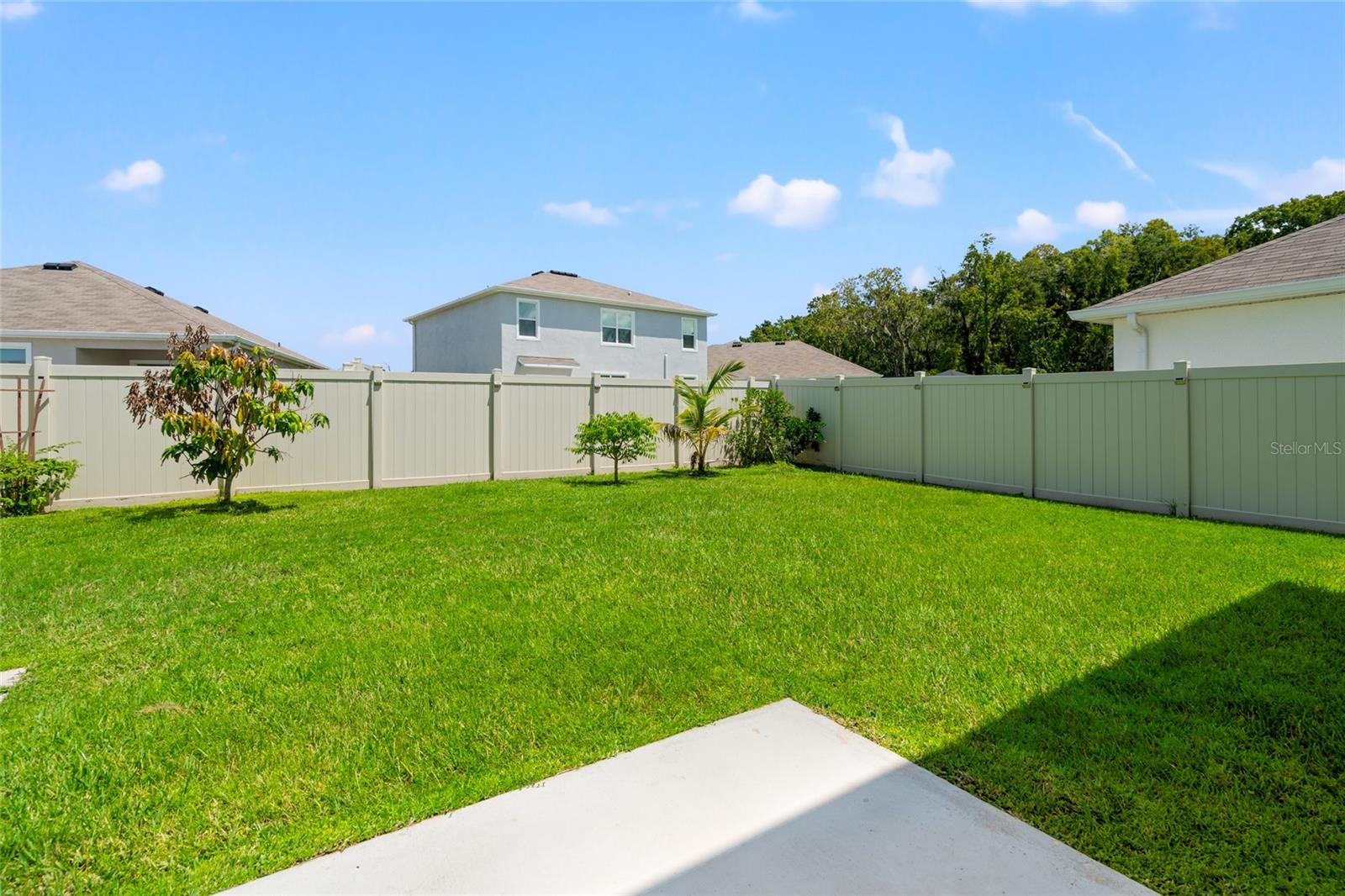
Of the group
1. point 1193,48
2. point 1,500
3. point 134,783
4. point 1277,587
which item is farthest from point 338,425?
point 1193,48

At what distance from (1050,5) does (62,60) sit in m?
12.7

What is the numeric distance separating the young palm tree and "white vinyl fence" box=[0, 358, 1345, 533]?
448 mm

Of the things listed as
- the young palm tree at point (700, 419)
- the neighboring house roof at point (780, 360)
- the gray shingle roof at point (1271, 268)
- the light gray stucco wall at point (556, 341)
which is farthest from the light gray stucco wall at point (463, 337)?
the gray shingle roof at point (1271, 268)

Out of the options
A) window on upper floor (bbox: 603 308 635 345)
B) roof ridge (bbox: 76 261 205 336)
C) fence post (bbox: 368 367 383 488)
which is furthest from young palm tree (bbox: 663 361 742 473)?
window on upper floor (bbox: 603 308 635 345)

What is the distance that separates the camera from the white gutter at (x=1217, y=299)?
835cm

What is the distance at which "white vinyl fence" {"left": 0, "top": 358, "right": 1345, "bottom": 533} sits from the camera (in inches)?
273

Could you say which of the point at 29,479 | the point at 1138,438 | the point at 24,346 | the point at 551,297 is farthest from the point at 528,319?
the point at 1138,438

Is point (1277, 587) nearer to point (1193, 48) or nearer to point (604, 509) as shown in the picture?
point (604, 509)

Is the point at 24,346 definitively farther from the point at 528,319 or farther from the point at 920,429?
the point at 920,429

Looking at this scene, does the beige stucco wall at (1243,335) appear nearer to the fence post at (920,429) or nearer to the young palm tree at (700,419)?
the fence post at (920,429)

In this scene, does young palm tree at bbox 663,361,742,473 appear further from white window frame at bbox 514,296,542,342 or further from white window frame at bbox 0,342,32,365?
white window frame at bbox 0,342,32,365

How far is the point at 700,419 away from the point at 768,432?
5.58 feet

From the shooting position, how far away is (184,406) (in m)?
8.05

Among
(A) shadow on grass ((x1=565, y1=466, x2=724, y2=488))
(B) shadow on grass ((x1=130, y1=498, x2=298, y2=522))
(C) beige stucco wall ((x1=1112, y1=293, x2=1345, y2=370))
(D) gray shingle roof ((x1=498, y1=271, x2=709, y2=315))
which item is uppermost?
(D) gray shingle roof ((x1=498, y1=271, x2=709, y2=315))
